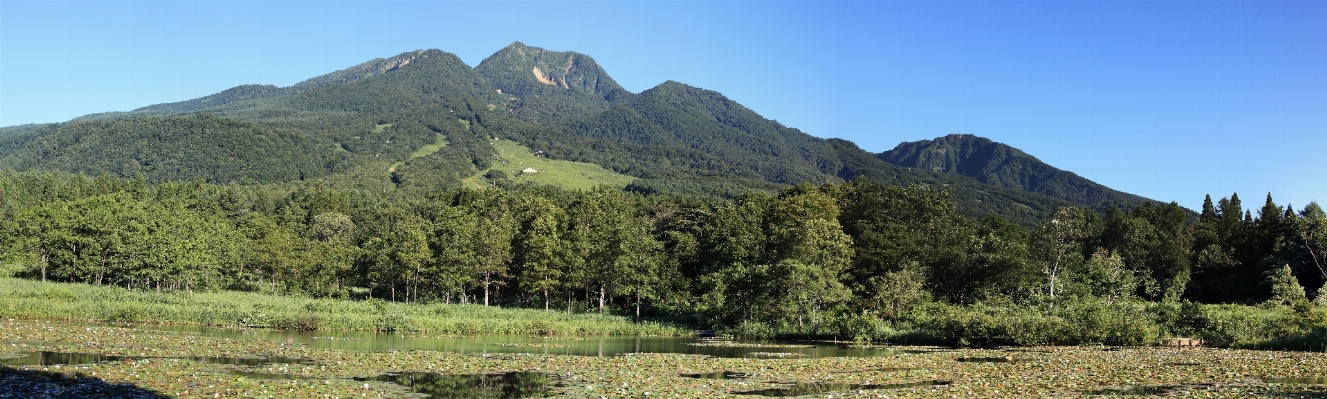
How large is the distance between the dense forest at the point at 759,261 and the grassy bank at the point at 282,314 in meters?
7.72

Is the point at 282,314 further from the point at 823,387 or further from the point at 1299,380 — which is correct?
the point at 1299,380

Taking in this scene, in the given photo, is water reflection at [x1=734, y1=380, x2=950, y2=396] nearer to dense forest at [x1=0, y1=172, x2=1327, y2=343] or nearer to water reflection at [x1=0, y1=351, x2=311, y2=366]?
water reflection at [x1=0, y1=351, x2=311, y2=366]

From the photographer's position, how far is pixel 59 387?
21594mm

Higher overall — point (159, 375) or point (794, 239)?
point (794, 239)

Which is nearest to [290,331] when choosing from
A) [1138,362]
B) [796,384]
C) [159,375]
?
[159,375]

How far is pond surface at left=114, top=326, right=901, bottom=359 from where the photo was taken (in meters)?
40.6

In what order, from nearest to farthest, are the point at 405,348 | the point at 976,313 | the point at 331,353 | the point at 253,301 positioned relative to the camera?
the point at 331,353, the point at 405,348, the point at 976,313, the point at 253,301

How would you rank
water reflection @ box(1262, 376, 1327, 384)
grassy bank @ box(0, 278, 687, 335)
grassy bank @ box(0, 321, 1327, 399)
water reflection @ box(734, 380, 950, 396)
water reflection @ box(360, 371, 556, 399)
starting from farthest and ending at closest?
grassy bank @ box(0, 278, 687, 335) < water reflection @ box(1262, 376, 1327, 384) < water reflection @ box(734, 380, 950, 396) < water reflection @ box(360, 371, 556, 399) < grassy bank @ box(0, 321, 1327, 399)

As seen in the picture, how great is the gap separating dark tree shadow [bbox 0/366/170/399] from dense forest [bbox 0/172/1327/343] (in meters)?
A: 42.0

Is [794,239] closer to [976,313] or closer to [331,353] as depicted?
[976,313]

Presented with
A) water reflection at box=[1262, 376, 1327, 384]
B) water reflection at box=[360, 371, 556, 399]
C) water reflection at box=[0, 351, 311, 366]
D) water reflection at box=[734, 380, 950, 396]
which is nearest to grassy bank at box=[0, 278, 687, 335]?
water reflection at box=[0, 351, 311, 366]

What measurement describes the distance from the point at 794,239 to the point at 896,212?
22427 mm

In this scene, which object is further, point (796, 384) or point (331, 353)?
point (331, 353)

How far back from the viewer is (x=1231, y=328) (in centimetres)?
4747
